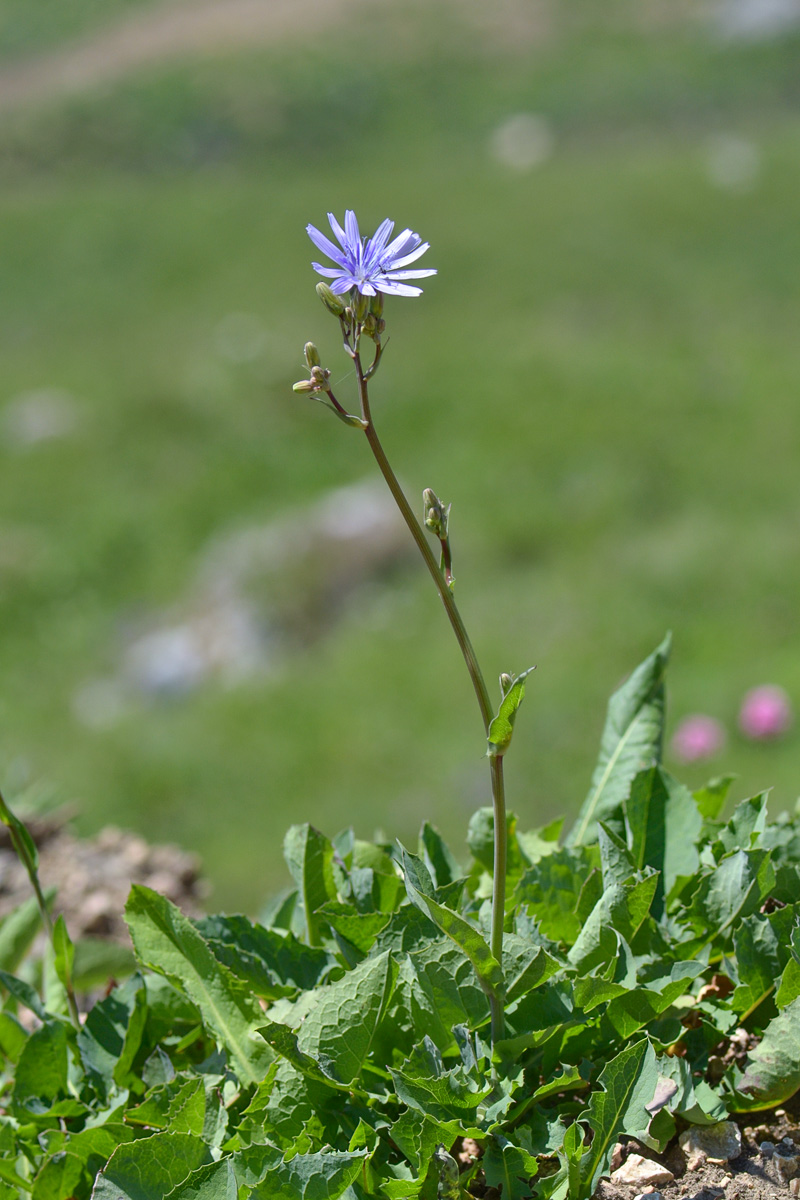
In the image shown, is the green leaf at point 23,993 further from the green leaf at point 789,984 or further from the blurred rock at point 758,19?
the blurred rock at point 758,19

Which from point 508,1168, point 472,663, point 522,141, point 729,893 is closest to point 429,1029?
point 508,1168

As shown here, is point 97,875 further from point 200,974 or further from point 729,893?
point 729,893

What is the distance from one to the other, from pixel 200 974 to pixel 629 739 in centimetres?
94

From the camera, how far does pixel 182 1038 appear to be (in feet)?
6.91

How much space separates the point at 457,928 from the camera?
1.59m

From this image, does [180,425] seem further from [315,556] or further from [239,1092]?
[239,1092]

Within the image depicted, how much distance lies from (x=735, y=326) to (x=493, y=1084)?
548 inches

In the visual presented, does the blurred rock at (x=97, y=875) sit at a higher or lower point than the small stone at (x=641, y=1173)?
higher

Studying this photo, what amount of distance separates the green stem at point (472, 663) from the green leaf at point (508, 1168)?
0.16 metres

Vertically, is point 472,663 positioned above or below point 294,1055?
above

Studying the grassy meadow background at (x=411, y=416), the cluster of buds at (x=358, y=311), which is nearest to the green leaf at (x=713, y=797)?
the cluster of buds at (x=358, y=311)

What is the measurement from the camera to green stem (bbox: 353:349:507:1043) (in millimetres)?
1405

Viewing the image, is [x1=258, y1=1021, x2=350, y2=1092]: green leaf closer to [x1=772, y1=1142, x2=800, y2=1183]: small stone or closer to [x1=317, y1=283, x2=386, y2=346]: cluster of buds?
[x1=772, y1=1142, x2=800, y2=1183]: small stone

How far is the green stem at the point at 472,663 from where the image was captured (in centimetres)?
141
